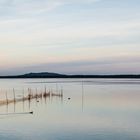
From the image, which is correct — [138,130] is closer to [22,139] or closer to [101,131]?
[101,131]

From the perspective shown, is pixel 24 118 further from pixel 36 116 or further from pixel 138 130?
pixel 138 130

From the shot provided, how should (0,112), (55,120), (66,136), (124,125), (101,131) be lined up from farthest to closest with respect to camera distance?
(0,112)
(55,120)
(124,125)
(101,131)
(66,136)

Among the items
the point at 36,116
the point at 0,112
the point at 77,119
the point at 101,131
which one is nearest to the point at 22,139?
the point at 101,131

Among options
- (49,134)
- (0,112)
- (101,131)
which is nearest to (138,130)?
(101,131)

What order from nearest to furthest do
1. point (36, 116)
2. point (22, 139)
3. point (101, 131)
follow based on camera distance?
point (22, 139) → point (101, 131) → point (36, 116)

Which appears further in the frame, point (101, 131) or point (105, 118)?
point (105, 118)

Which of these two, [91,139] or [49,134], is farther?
[49,134]

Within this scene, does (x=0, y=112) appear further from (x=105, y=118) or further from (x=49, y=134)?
(x=49, y=134)

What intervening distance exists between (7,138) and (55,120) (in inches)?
299

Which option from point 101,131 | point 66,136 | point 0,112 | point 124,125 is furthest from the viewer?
point 0,112

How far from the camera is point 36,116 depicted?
27656 millimetres

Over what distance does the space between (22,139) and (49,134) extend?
209cm

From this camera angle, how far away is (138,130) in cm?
1991

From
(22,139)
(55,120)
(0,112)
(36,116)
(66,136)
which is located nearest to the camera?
(22,139)
